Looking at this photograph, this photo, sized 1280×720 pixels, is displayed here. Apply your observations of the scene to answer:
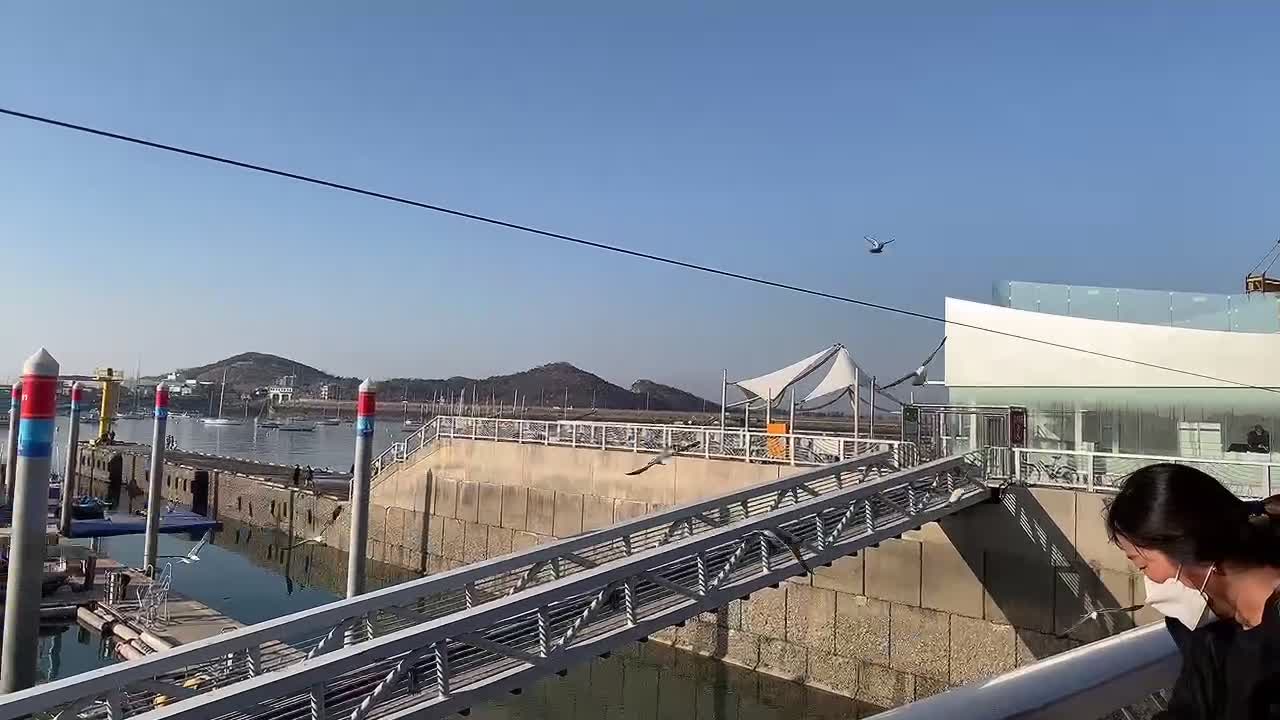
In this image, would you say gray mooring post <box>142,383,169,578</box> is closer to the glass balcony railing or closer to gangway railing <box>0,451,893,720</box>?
gangway railing <box>0,451,893,720</box>

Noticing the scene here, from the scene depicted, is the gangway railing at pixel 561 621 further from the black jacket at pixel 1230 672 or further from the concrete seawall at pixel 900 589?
the black jacket at pixel 1230 672

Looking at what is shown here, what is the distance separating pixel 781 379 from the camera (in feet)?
90.6

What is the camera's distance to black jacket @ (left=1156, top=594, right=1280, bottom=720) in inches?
60.1

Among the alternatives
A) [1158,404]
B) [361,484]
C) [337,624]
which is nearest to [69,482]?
[361,484]

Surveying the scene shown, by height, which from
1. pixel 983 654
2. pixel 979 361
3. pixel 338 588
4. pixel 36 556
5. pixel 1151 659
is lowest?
pixel 338 588

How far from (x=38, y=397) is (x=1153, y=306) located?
21305mm

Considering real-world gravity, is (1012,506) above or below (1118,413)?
below

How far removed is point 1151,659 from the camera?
1.81 m

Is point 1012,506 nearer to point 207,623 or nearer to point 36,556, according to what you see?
point 36,556

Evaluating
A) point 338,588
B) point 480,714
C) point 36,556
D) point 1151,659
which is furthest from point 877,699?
point 338,588

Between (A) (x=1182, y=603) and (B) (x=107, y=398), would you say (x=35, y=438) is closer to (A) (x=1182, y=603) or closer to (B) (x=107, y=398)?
(A) (x=1182, y=603)

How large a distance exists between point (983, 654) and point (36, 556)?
14010 millimetres

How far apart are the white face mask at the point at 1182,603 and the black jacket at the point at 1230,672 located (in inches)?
2.5

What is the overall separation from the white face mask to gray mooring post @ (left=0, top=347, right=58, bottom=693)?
35.7 ft
